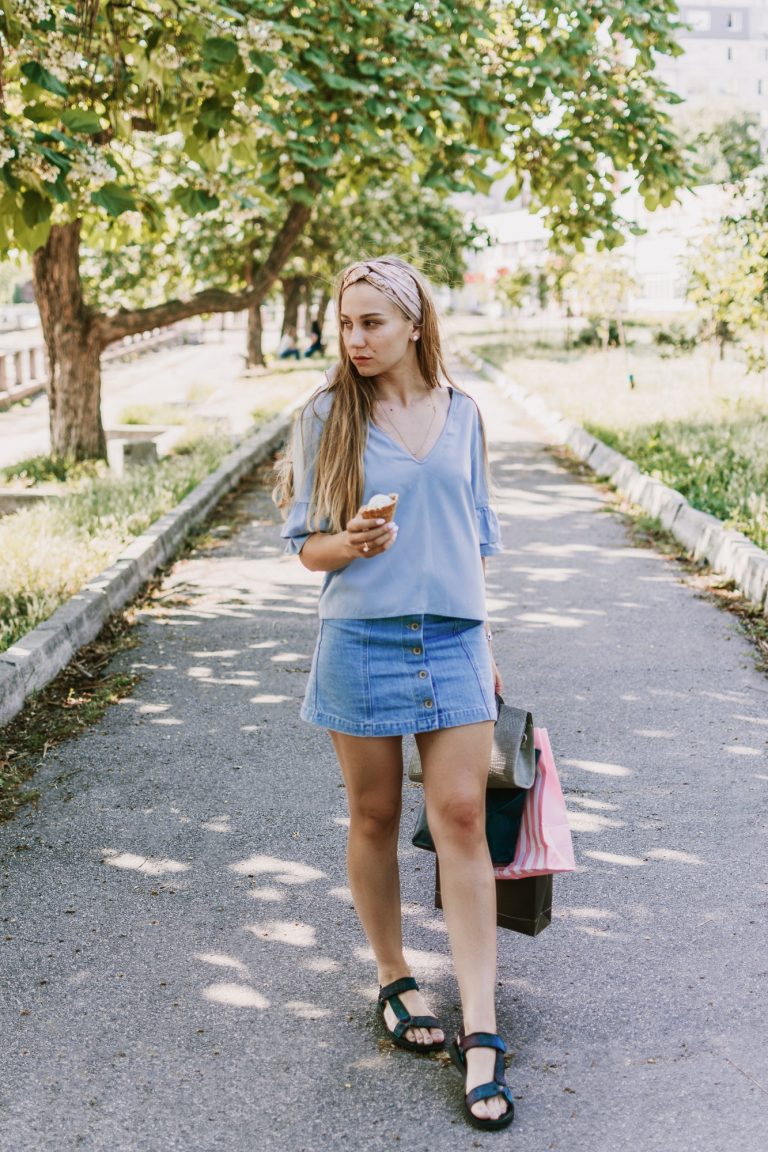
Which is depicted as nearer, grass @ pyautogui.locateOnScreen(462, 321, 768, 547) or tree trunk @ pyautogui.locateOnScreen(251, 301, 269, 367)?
grass @ pyautogui.locateOnScreen(462, 321, 768, 547)

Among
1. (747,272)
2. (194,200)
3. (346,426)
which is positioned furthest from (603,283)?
(346,426)

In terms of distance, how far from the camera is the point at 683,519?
10.0 m

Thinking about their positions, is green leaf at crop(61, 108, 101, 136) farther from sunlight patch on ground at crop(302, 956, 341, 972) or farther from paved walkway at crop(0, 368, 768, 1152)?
sunlight patch on ground at crop(302, 956, 341, 972)

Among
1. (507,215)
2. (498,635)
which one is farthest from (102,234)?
(507,215)

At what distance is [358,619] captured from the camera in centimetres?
311

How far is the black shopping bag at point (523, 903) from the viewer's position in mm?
3428

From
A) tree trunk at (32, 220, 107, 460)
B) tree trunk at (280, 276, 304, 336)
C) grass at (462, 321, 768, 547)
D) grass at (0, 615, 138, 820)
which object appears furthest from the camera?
tree trunk at (280, 276, 304, 336)

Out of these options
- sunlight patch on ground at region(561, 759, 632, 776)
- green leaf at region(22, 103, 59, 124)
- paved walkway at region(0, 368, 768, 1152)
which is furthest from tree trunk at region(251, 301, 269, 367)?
sunlight patch on ground at region(561, 759, 632, 776)

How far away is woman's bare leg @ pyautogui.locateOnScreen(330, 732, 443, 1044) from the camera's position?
316 centimetres

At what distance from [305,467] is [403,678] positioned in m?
0.57

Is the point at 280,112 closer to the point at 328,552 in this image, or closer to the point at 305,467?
the point at 305,467

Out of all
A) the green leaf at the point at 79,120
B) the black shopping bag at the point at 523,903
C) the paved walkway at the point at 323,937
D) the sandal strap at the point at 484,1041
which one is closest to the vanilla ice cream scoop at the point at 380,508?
the black shopping bag at the point at 523,903

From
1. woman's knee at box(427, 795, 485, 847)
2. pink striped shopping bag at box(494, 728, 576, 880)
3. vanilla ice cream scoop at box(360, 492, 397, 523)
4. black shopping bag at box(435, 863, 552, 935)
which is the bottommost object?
black shopping bag at box(435, 863, 552, 935)

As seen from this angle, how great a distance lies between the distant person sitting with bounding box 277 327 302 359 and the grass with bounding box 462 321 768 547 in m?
9.65
